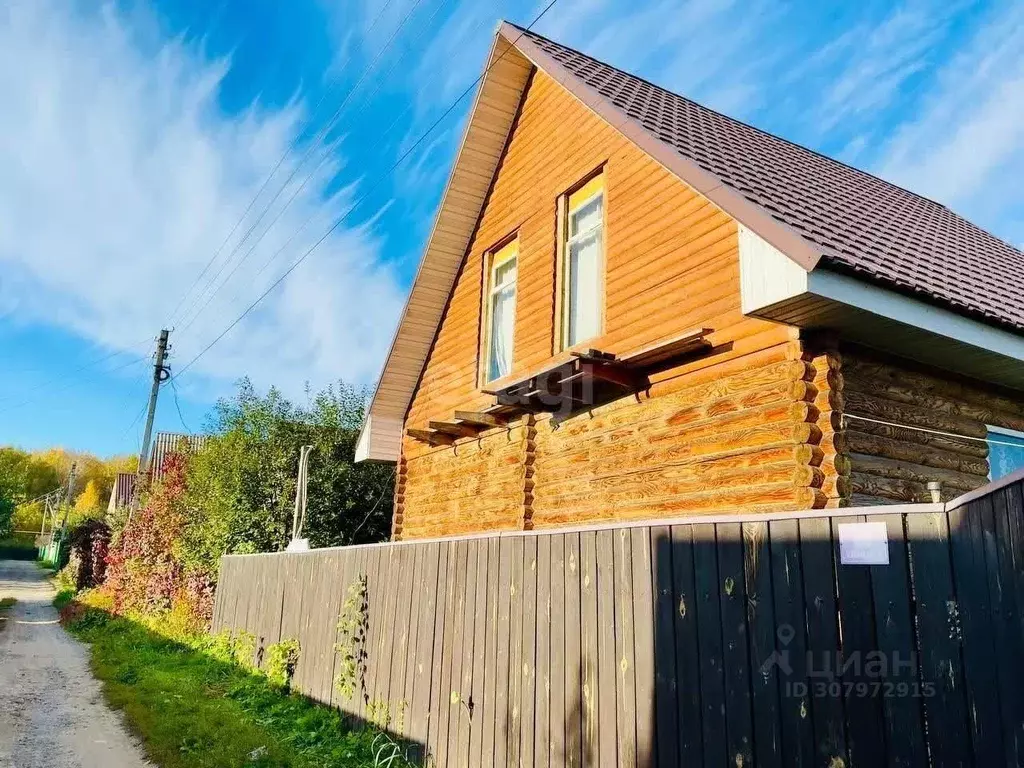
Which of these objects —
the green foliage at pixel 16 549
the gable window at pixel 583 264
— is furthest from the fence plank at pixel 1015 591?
the green foliage at pixel 16 549

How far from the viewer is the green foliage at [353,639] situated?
6.93m

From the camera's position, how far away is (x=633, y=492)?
22.3ft

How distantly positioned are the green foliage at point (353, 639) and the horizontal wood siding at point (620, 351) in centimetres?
200

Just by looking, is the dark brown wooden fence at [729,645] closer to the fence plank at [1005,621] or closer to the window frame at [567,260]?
the fence plank at [1005,621]

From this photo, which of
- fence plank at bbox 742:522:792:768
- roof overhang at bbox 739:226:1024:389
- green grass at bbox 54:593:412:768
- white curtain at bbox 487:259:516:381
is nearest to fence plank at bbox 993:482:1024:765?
fence plank at bbox 742:522:792:768

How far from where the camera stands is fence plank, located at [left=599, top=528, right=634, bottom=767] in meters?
3.74

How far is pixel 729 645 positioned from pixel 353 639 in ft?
15.6

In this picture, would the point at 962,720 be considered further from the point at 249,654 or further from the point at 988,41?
the point at 249,654

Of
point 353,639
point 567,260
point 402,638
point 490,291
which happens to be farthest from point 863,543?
point 490,291

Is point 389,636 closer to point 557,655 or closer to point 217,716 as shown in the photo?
point 217,716

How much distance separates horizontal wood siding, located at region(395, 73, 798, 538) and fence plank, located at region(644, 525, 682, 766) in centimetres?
188

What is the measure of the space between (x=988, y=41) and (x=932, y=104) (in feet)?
7.42

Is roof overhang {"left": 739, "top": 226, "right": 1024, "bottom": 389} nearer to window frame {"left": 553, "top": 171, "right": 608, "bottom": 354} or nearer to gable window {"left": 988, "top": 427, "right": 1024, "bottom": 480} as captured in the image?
gable window {"left": 988, "top": 427, "right": 1024, "bottom": 480}

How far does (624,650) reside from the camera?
3883 millimetres
